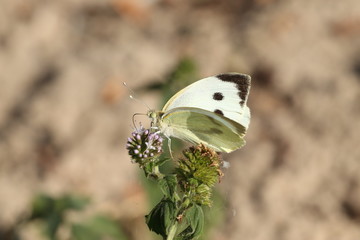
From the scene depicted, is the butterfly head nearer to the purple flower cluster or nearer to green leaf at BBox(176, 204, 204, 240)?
the purple flower cluster

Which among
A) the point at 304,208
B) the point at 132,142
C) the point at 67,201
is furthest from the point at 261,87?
Result: the point at 132,142

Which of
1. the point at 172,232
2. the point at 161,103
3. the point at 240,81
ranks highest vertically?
the point at 161,103

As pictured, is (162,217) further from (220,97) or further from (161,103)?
(161,103)

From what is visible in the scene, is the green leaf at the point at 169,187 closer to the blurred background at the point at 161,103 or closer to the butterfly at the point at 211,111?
the butterfly at the point at 211,111

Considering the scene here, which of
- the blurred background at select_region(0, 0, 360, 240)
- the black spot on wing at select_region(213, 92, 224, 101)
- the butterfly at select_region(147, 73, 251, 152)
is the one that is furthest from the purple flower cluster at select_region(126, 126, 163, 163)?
the blurred background at select_region(0, 0, 360, 240)

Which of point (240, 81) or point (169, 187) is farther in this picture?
point (240, 81)

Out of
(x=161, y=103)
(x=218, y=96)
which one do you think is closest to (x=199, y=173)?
(x=218, y=96)

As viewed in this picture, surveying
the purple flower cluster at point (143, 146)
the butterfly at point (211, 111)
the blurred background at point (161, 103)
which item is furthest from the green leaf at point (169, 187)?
the blurred background at point (161, 103)
